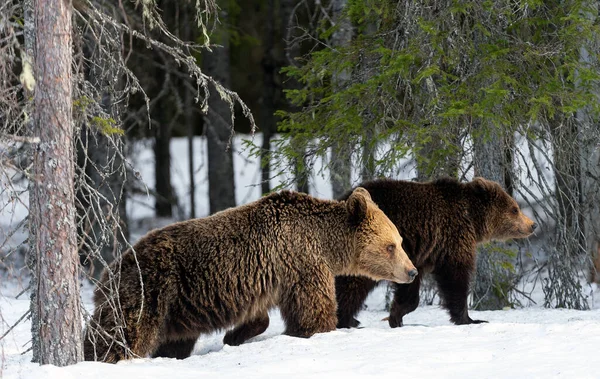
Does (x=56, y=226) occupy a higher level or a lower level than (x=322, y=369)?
higher

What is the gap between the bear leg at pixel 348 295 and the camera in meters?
8.16

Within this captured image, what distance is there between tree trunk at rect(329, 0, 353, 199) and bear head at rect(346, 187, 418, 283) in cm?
265

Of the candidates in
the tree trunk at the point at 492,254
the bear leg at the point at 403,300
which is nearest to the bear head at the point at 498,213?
the tree trunk at the point at 492,254

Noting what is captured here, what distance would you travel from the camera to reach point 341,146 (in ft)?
33.0

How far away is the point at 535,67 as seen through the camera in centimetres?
932

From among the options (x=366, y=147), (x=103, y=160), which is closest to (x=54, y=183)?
(x=366, y=147)

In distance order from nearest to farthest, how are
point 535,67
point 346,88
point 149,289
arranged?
point 149,289, point 535,67, point 346,88

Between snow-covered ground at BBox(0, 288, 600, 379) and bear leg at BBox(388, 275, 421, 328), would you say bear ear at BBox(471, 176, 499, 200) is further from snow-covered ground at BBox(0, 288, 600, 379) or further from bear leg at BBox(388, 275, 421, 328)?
snow-covered ground at BBox(0, 288, 600, 379)

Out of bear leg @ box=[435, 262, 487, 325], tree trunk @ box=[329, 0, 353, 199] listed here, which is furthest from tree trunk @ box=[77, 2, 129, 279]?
bear leg @ box=[435, 262, 487, 325]

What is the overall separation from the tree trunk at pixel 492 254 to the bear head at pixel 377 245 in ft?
6.93

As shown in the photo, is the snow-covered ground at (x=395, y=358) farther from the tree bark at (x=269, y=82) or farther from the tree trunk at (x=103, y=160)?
the tree bark at (x=269, y=82)

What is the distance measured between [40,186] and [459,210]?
4.39 m

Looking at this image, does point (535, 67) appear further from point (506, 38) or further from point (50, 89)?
point (50, 89)

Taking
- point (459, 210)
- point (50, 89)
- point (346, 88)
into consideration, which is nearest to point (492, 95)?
point (459, 210)
